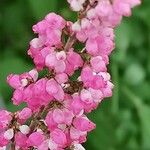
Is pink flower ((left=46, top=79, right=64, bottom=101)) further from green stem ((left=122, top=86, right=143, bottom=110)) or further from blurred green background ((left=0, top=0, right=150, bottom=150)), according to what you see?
green stem ((left=122, top=86, right=143, bottom=110))

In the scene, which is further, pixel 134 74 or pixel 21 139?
pixel 134 74

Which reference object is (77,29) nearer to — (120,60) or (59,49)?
(59,49)

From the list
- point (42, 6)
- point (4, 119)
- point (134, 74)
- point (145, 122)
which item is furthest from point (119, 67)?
point (4, 119)

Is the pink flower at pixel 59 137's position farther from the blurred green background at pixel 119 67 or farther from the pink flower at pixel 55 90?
the blurred green background at pixel 119 67

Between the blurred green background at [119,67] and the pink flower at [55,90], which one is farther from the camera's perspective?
the blurred green background at [119,67]

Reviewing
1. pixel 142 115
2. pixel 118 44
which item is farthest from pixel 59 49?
pixel 142 115

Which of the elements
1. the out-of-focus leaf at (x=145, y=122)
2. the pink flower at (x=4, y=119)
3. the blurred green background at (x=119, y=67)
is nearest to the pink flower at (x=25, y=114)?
the pink flower at (x=4, y=119)

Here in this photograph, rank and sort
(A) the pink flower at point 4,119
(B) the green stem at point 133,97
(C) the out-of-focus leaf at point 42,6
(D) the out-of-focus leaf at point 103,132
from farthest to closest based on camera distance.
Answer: (B) the green stem at point 133,97 → (D) the out-of-focus leaf at point 103,132 → (C) the out-of-focus leaf at point 42,6 → (A) the pink flower at point 4,119

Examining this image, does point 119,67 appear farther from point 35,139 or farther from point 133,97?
point 35,139
